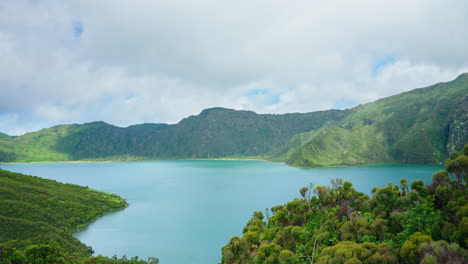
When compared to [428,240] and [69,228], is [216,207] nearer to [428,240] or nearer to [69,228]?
[69,228]

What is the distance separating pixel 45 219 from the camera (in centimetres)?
8769

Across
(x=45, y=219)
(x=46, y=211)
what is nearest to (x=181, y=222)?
(x=45, y=219)

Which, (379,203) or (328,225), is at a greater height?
(379,203)

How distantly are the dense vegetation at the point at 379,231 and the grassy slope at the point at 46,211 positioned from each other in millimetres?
48800

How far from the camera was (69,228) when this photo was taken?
8944 cm

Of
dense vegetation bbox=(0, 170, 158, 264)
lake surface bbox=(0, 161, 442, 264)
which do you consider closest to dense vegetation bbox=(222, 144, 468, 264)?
lake surface bbox=(0, 161, 442, 264)

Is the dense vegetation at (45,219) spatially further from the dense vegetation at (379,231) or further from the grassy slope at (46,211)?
the dense vegetation at (379,231)

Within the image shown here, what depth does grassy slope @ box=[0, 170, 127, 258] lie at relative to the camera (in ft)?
234

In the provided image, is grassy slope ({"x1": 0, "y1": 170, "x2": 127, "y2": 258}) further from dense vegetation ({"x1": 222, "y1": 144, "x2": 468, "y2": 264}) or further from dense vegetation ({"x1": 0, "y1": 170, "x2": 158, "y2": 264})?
dense vegetation ({"x1": 222, "y1": 144, "x2": 468, "y2": 264})

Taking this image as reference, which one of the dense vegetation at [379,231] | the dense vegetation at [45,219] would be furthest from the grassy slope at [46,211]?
the dense vegetation at [379,231]

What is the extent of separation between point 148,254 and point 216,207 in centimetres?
4703

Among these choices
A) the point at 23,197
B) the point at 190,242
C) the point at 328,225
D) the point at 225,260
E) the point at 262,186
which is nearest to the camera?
the point at 225,260

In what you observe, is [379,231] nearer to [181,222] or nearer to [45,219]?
[181,222]

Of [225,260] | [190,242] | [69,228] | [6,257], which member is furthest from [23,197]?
[225,260]
